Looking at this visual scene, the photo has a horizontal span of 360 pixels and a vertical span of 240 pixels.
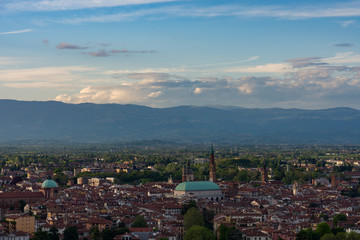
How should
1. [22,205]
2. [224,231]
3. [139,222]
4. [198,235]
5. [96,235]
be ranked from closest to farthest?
[198,235] → [96,235] → [224,231] → [139,222] → [22,205]

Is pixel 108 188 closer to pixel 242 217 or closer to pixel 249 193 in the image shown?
pixel 249 193

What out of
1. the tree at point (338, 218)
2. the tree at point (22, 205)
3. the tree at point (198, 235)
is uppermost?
the tree at point (22, 205)

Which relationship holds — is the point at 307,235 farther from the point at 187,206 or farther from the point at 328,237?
the point at 187,206

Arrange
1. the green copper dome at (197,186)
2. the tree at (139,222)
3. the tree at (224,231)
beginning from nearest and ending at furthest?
1. the tree at (224,231)
2. the tree at (139,222)
3. the green copper dome at (197,186)

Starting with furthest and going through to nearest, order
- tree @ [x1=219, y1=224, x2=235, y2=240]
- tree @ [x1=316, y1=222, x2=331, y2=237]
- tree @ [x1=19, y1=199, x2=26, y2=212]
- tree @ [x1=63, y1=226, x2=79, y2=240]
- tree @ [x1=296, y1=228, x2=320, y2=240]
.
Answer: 1. tree @ [x1=19, y1=199, x2=26, y2=212]
2. tree @ [x1=219, y1=224, x2=235, y2=240]
3. tree @ [x1=63, y1=226, x2=79, y2=240]
4. tree @ [x1=316, y1=222, x2=331, y2=237]
5. tree @ [x1=296, y1=228, x2=320, y2=240]

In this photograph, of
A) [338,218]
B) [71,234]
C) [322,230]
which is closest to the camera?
[322,230]

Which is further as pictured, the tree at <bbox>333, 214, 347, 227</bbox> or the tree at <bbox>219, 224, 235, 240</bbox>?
the tree at <bbox>333, 214, 347, 227</bbox>

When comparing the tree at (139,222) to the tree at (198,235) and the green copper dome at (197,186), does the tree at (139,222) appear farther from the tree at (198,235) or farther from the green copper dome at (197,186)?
the green copper dome at (197,186)

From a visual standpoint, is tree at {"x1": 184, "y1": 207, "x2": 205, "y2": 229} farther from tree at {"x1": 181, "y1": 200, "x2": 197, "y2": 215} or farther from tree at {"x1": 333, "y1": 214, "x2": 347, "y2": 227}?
tree at {"x1": 333, "y1": 214, "x2": 347, "y2": 227}

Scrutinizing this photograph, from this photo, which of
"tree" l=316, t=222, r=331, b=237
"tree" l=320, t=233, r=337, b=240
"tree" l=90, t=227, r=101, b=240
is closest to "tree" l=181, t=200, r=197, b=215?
"tree" l=90, t=227, r=101, b=240

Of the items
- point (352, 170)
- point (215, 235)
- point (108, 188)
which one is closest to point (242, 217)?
point (215, 235)

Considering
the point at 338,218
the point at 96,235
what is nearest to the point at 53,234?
the point at 96,235

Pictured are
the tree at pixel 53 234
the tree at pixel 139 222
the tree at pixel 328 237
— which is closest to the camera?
the tree at pixel 328 237

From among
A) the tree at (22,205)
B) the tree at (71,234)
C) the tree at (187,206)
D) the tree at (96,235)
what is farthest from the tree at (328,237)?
the tree at (22,205)
